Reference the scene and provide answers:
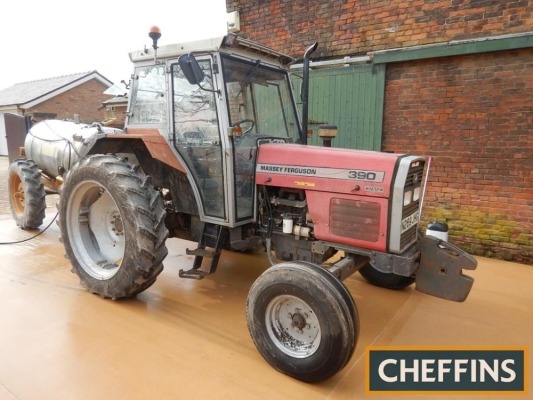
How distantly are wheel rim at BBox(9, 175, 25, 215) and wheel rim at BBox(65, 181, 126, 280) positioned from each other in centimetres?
270

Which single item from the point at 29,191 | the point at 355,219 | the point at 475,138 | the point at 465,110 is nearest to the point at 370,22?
the point at 465,110

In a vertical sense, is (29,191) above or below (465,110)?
below

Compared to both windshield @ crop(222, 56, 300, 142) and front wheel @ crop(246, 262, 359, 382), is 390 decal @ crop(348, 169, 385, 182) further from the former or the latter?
windshield @ crop(222, 56, 300, 142)

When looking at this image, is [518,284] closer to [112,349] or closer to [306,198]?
[306,198]

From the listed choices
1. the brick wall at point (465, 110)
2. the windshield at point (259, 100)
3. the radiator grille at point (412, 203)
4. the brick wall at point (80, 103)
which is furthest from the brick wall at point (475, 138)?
the brick wall at point (80, 103)

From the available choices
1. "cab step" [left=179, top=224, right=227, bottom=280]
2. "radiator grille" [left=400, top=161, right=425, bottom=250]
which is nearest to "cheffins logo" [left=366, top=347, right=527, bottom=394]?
"radiator grille" [left=400, top=161, right=425, bottom=250]

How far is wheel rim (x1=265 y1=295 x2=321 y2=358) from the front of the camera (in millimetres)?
2404

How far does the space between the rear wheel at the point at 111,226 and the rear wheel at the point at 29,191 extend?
2026mm

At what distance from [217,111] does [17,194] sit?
438 cm

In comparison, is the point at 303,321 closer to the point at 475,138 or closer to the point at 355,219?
the point at 355,219

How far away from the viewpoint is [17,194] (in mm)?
5703

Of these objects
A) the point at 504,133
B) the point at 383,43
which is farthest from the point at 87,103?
the point at 504,133

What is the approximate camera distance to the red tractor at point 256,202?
8.04 feet

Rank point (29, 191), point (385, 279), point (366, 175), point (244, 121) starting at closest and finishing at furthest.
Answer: point (366, 175), point (244, 121), point (385, 279), point (29, 191)
